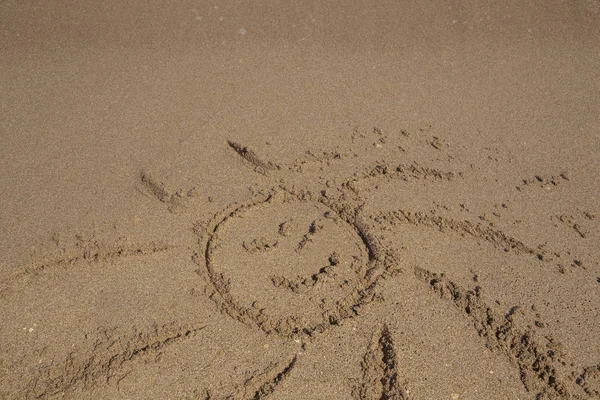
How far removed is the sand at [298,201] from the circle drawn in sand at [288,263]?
0.03 feet

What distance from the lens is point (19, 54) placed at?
134 inches

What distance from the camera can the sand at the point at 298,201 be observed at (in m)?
1.99

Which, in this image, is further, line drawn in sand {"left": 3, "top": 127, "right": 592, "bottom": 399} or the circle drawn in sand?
the circle drawn in sand

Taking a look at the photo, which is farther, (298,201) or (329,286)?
(298,201)

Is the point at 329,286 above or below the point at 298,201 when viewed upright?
below

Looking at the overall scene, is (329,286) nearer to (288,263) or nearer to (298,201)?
(288,263)

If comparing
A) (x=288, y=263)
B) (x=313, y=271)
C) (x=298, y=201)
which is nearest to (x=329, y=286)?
(x=313, y=271)

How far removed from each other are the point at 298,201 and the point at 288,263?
38 centimetres

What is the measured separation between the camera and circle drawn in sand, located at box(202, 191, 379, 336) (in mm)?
2148

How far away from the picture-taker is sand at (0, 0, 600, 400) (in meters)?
1.99

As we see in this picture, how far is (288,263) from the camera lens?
2346 millimetres

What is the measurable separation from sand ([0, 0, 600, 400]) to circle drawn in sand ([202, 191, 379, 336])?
0.01 metres

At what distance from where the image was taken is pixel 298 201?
2.61 metres

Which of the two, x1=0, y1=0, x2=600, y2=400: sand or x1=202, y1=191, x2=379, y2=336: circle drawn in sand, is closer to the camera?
x1=0, y1=0, x2=600, y2=400: sand
